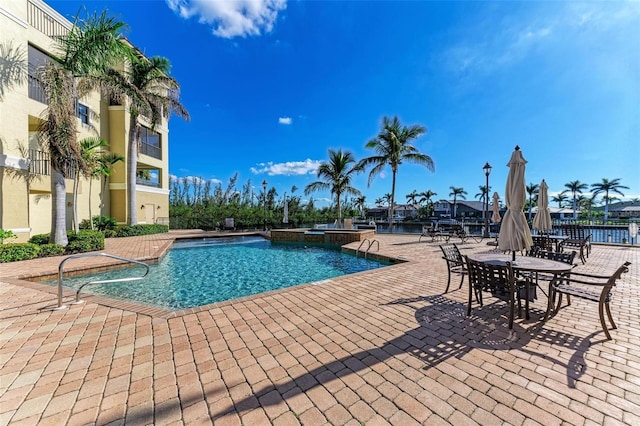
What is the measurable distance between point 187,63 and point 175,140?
24.2 ft

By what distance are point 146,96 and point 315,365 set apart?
1698 cm

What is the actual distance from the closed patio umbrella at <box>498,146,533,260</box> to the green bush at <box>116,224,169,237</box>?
56.4ft

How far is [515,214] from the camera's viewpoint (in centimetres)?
398

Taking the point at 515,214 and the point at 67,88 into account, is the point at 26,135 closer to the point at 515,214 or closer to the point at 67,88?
the point at 67,88

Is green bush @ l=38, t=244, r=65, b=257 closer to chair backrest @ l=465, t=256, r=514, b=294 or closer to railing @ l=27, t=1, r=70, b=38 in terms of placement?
railing @ l=27, t=1, r=70, b=38

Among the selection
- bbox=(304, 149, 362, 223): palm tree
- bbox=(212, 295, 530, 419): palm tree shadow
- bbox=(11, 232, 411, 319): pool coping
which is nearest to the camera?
bbox=(212, 295, 530, 419): palm tree shadow

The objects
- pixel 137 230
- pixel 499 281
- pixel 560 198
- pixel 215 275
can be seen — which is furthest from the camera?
pixel 560 198

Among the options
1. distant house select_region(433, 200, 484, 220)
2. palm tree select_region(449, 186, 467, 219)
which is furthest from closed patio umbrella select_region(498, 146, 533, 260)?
palm tree select_region(449, 186, 467, 219)

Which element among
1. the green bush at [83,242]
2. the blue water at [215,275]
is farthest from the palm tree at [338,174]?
the green bush at [83,242]

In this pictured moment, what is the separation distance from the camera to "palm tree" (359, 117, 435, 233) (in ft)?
55.6

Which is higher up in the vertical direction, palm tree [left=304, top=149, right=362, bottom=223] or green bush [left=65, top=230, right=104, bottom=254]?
palm tree [left=304, top=149, right=362, bottom=223]

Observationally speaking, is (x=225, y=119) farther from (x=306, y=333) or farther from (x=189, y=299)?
(x=306, y=333)

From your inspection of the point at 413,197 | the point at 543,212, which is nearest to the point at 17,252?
the point at 543,212

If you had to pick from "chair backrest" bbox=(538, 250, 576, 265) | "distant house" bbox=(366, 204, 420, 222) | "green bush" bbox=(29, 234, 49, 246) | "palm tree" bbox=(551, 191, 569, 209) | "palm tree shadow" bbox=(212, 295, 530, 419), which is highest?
"palm tree" bbox=(551, 191, 569, 209)
